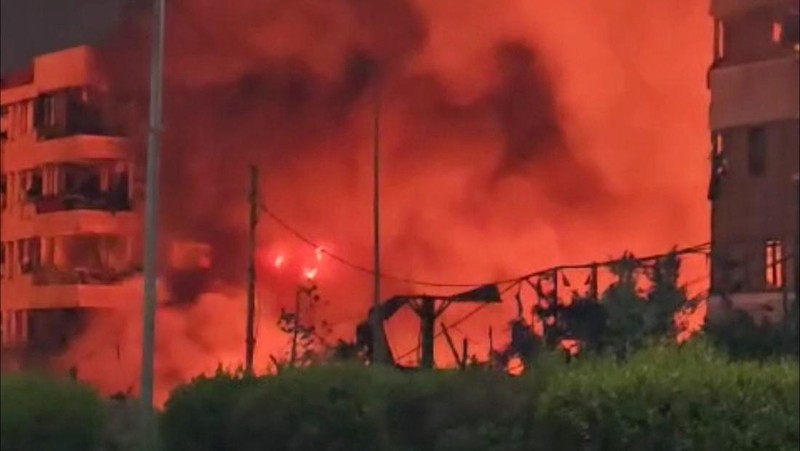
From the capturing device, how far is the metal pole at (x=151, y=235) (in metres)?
7.96

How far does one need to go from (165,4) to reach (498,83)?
1655 millimetres

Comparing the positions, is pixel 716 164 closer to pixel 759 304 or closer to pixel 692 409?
pixel 759 304

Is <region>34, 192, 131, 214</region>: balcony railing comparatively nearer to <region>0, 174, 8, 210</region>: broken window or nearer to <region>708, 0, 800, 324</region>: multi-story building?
<region>0, 174, 8, 210</region>: broken window

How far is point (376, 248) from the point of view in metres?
7.75

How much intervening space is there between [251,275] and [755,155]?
2.35m

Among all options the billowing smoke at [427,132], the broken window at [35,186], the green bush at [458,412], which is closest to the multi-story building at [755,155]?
the billowing smoke at [427,132]

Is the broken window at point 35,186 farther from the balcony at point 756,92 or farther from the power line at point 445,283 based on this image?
the balcony at point 756,92

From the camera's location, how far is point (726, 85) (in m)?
7.27

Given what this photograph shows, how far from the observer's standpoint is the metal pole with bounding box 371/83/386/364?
25.4ft

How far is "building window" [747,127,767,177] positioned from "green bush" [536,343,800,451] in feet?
2.64

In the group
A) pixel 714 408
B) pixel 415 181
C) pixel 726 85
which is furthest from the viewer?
pixel 415 181

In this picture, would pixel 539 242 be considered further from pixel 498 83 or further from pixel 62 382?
pixel 62 382

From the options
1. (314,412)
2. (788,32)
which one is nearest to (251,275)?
(314,412)

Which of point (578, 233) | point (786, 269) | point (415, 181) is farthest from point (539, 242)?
point (786, 269)
